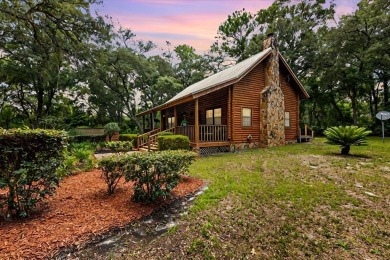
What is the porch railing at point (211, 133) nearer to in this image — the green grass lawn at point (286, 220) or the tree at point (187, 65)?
the green grass lawn at point (286, 220)

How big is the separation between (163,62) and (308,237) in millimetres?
28310

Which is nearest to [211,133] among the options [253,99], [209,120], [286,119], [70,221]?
[209,120]

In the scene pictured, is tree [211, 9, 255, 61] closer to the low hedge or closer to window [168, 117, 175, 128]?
window [168, 117, 175, 128]

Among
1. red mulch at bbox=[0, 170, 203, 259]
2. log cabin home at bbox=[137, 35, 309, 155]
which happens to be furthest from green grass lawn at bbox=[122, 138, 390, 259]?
log cabin home at bbox=[137, 35, 309, 155]

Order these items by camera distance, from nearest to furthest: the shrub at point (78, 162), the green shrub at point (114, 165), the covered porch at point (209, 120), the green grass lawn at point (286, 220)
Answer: the green grass lawn at point (286, 220) < the green shrub at point (114, 165) < the shrub at point (78, 162) < the covered porch at point (209, 120)

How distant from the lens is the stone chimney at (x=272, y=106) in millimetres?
12609

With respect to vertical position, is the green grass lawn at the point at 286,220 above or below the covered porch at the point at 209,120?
below

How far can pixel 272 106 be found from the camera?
12.8 meters

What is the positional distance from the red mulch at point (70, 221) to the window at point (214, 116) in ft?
28.8

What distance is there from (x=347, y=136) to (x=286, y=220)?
731 centimetres

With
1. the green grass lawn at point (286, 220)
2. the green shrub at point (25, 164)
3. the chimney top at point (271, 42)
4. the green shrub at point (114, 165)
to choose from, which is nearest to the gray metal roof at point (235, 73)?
the chimney top at point (271, 42)

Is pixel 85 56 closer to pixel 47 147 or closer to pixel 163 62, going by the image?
pixel 47 147

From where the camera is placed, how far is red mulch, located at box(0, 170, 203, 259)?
2641mm

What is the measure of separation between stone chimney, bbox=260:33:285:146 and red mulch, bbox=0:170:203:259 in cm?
902
